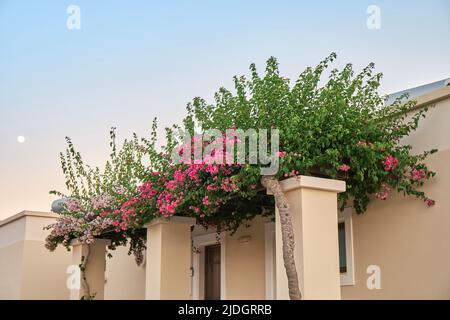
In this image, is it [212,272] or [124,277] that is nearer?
[212,272]

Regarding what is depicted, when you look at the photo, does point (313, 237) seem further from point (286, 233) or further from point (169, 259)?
point (169, 259)

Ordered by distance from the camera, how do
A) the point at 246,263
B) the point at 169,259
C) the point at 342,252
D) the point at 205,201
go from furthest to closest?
the point at 246,263
the point at 169,259
the point at 342,252
the point at 205,201

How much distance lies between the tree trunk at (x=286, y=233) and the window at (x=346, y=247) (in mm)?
1899

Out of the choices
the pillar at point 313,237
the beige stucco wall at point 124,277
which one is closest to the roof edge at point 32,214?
the beige stucco wall at point 124,277

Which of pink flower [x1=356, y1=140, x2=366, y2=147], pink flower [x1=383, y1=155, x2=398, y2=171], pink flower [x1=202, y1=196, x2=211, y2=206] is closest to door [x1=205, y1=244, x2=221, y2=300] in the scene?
pink flower [x1=202, y1=196, x2=211, y2=206]

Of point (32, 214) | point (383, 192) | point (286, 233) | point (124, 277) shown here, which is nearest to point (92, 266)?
point (124, 277)

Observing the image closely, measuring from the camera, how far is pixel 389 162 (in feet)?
25.6

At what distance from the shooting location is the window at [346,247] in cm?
885

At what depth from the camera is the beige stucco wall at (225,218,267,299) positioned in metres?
10.7

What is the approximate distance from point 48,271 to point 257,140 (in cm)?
1052

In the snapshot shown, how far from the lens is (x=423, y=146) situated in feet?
27.3

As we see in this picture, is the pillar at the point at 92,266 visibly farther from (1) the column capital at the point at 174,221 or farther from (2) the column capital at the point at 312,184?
(2) the column capital at the point at 312,184

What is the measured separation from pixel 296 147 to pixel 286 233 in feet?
3.46

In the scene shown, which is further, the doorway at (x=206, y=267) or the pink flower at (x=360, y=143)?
the doorway at (x=206, y=267)
